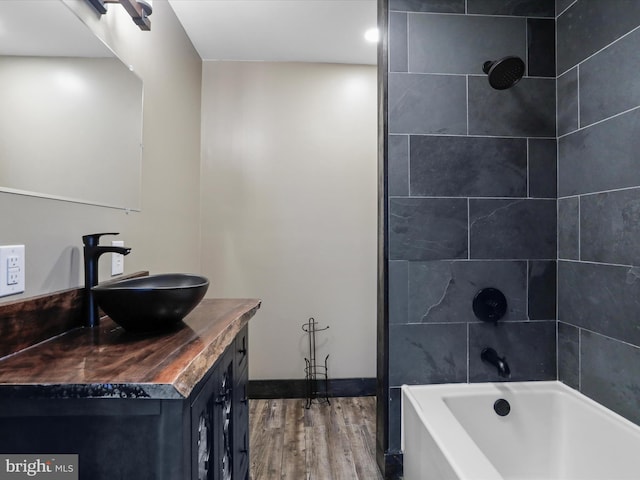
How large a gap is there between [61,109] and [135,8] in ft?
2.11

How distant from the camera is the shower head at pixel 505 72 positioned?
1588 mm

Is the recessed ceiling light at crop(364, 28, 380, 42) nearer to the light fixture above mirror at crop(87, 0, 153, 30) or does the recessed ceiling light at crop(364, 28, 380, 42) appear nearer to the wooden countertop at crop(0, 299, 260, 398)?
Answer: the light fixture above mirror at crop(87, 0, 153, 30)

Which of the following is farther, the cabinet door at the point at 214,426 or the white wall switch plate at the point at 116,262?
the white wall switch plate at the point at 116,262

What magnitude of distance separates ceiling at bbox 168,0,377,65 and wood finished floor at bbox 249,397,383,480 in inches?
115

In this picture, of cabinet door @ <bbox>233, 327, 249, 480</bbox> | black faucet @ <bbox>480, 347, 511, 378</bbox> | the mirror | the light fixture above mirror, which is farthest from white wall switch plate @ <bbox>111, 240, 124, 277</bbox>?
black faucet @ <bbox>480, 347, 511, 378</bbox>

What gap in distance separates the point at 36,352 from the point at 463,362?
6.08 feet

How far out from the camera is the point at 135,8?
1506mm

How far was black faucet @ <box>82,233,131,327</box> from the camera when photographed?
122 cm

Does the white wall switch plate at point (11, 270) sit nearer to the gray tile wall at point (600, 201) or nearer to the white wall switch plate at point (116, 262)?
the white wall switch plate at point (116, 262)

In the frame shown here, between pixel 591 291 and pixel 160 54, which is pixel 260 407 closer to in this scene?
pixel 591 291

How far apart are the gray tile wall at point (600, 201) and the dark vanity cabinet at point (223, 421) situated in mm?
1681

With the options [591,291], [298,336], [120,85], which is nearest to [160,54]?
[120,85]

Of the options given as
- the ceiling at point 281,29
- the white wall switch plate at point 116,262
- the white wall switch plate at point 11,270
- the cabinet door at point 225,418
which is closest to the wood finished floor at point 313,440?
the cabinet door at point 225,418

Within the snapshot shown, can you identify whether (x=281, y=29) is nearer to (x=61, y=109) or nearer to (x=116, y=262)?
(x=61, y=109)
